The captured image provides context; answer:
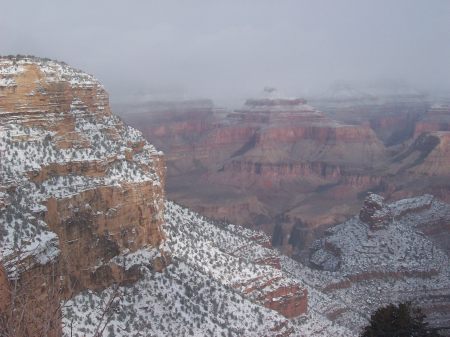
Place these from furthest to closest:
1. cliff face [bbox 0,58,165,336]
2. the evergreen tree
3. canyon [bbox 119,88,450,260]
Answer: canyon [bbox 119,88,450,260], cliff face [bbox 0,58,165,336], the evergreen tree

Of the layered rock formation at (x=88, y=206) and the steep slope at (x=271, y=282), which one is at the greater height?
the layered rock formation at (x=88, y=206)

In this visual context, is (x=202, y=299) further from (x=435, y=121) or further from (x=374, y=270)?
(x=435, y=121)

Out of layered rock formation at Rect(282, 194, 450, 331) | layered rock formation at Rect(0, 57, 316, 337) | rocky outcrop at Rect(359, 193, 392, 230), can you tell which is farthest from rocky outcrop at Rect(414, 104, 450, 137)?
layered rock formation at Rect(0, 57, 316, 337)

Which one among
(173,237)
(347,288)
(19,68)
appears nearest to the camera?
(19,68)

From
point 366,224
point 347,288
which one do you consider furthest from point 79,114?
point 366,224

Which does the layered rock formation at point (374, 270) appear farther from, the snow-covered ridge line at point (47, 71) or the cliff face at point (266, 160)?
the cliff face at point (266, 160)

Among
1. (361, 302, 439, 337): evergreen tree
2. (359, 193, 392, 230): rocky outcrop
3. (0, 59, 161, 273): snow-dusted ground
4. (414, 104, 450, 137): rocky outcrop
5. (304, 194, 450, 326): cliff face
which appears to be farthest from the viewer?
(414, 104, 450, 137): rocky outcrop

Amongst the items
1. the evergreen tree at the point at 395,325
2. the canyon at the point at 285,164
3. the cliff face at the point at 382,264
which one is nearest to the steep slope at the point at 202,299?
the cliff face at the point at 382,264

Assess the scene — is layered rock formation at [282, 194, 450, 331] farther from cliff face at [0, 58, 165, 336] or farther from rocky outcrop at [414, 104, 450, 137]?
rocky outcrop at [414, 104, 450, 137]

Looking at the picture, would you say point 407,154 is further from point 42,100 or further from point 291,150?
point 42,100
